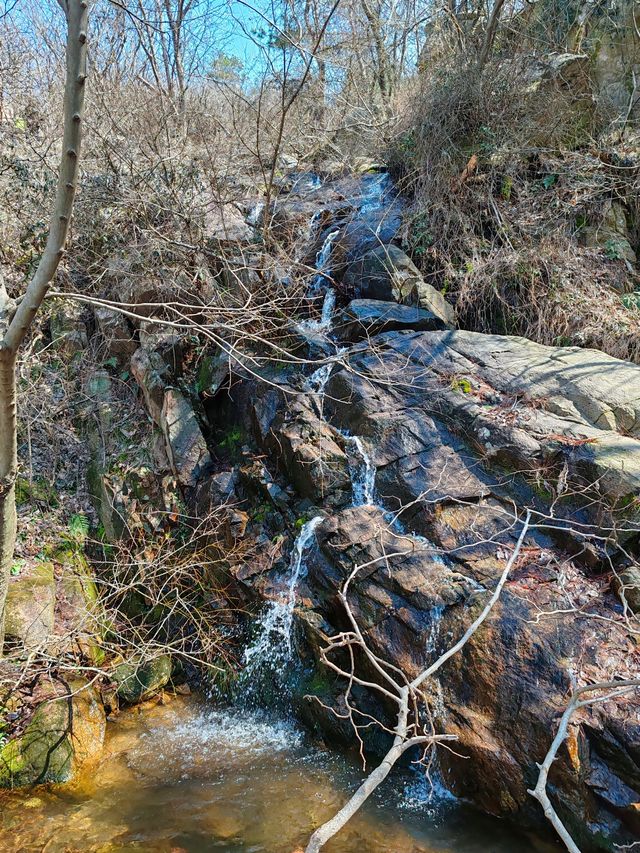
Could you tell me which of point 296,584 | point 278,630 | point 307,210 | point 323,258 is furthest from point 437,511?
point 307,210

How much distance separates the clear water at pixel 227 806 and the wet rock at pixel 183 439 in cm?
264

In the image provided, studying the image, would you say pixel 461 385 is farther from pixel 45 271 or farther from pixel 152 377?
pixel 45 271

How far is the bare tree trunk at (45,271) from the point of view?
1.80 meters

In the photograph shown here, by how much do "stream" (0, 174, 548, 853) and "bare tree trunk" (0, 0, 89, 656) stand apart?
171 cm

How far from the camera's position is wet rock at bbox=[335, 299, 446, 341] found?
6547 millimetres

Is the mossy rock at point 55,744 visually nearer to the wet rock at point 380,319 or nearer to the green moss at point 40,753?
the green moss at point 40,753

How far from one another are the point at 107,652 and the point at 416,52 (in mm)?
13303

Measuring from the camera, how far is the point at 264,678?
4.88 meters

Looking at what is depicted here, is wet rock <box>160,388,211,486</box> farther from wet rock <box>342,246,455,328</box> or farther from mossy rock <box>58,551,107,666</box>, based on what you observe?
wet rock <box>342,246,455,328</box>

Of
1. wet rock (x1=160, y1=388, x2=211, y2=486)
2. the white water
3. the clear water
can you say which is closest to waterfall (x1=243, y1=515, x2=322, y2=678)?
the clear water

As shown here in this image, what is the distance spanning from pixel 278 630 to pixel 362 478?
162 centimetres

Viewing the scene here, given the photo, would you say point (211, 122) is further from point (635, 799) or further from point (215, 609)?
point (635, 799)

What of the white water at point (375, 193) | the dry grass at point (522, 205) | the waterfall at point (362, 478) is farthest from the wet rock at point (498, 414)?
the white water at point (375, 193)

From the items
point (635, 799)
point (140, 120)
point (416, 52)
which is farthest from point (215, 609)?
point (416, 52)
